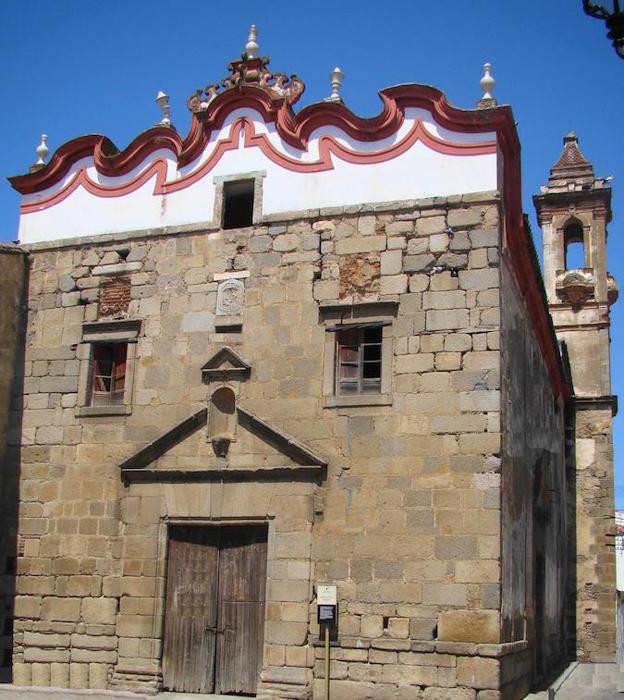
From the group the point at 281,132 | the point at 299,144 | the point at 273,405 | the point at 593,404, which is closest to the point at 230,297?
the point at 273,405

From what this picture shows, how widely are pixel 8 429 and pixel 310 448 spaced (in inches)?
178

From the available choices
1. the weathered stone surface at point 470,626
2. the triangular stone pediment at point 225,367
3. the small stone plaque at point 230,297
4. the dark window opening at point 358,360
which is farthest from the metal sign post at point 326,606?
the small stone plaque at point 230,297

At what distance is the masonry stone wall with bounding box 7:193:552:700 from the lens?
10836 millimetres

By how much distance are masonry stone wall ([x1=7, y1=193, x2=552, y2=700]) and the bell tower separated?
32.4ft

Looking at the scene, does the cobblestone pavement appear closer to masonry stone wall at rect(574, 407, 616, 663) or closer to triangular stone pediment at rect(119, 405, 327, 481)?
triangular stone pediment at rect(119, 405, 327, 481)

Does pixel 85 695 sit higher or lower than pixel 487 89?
lower

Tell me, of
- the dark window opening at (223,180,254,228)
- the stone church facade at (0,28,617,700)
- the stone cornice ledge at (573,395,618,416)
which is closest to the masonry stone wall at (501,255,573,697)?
the stone church facade at (0,28,617,700)

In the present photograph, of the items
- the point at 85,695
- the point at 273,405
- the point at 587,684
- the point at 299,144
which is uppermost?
the point at 299,144

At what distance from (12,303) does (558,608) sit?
11814 mm

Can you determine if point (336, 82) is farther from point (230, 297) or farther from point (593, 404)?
point (593, 404)

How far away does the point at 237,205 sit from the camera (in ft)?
44.4

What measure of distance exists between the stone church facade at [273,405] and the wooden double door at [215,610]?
0.03 meters

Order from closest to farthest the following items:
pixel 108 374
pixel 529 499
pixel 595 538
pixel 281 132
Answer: pixel 281 132 → pixel 108 374 → pixel 529 499 → pixel 595 538

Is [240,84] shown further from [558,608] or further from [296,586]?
[558,608]
